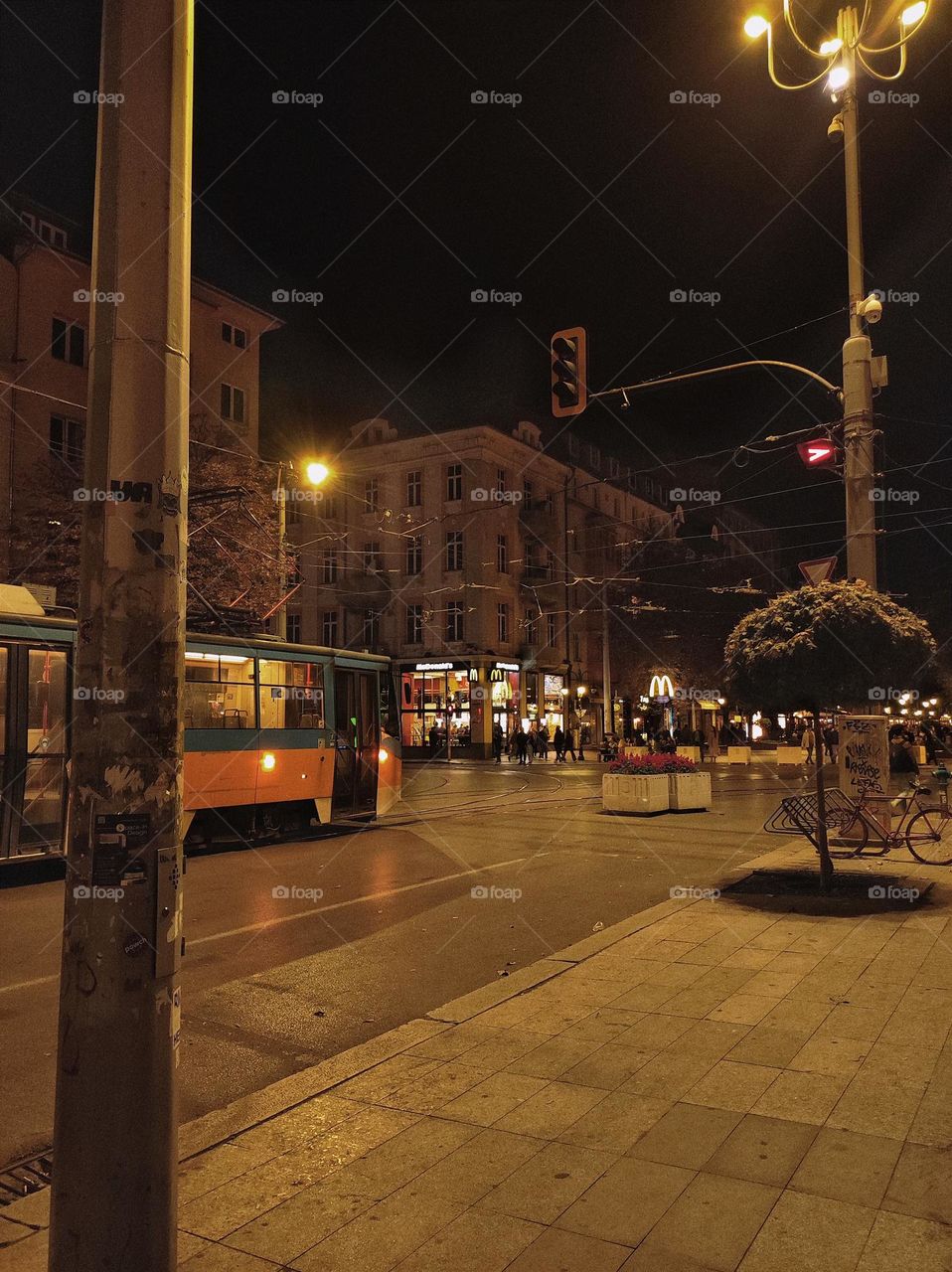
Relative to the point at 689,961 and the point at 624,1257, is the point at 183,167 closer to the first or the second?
the point at 624,1257

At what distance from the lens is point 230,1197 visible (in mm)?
3789

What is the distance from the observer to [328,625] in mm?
53000

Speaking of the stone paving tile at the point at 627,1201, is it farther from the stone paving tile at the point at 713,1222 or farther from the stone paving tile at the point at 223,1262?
the stone paving tile at the point at 223,1262

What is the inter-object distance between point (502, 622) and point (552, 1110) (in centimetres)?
4462

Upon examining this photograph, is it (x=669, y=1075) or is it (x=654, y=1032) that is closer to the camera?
(x=669, y=1075)

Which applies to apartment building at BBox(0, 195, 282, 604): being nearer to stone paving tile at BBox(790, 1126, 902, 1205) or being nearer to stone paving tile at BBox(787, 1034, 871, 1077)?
stone paving tile at BBox(787, 1034, 871, 1077)

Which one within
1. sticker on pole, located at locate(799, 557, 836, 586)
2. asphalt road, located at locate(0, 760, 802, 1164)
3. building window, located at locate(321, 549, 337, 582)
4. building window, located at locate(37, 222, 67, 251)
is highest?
building window, located at locate(37, 222, 67, 251)

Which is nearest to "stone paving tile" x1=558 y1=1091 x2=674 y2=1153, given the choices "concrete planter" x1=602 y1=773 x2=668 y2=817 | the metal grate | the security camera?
the metal grate

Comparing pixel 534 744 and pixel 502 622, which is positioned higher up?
pixel 502 622

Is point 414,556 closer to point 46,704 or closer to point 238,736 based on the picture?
point 238,736

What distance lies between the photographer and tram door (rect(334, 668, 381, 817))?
56.4 feet

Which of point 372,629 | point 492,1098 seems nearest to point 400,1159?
point 492,1098

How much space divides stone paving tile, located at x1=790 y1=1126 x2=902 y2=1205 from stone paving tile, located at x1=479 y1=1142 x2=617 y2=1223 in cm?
79

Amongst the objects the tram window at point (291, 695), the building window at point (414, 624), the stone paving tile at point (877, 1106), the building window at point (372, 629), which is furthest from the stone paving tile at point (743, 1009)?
the building window at point (372, 629)
